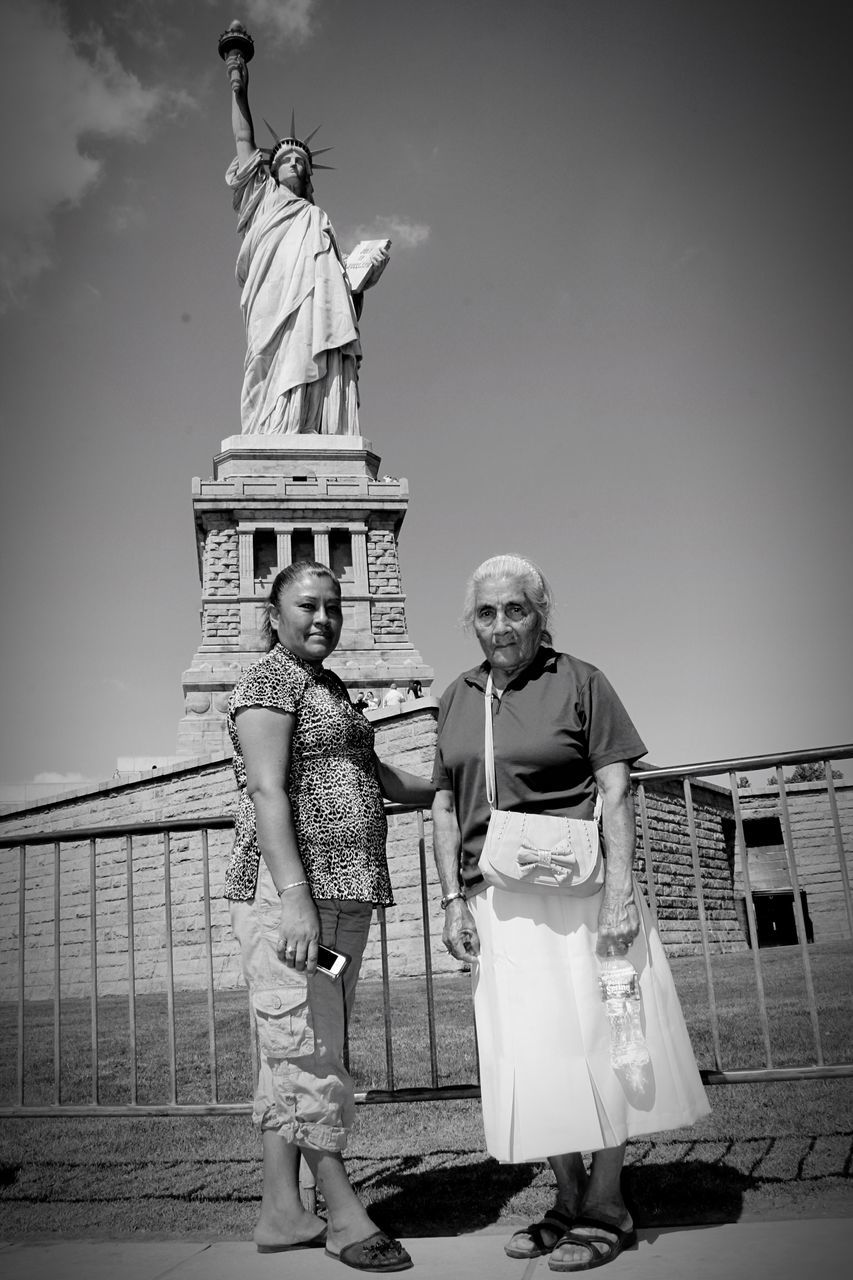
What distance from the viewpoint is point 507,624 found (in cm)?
312

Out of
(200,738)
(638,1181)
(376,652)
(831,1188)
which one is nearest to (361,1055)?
(638,1181)

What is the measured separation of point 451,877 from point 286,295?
2328 centimetres

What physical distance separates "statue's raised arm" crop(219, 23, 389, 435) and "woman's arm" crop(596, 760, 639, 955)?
21.4 metres

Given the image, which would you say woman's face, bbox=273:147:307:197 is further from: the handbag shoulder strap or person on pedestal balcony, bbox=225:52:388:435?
the handbag shoulder strap

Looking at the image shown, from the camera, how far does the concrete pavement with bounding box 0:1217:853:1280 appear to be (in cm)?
259

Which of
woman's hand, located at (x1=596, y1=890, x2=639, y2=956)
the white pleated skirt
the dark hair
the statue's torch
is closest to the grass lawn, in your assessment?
the white pleated skirt

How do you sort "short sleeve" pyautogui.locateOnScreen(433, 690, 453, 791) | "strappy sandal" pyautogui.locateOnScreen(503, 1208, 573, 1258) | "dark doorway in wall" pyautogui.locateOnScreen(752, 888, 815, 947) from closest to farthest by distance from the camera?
1. "strappy sandal" pyautogui.locateOnScreen(503, 1208, 573, 1258)
2. "short sleeve" pyautogui.locateOnScreen(433, 690, 453, 791)
3. "dark doorway in wall" pyautogui.locateOnScreen(752, 888, 815, 947)

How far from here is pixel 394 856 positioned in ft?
43.7

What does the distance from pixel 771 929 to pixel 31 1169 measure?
58.5 feet

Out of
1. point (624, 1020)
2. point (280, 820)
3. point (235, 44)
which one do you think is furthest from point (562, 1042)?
point (235, 44)

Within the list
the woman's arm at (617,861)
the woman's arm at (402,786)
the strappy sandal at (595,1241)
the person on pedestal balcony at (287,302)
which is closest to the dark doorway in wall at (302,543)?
the person on pedestal balcony at (287,302)

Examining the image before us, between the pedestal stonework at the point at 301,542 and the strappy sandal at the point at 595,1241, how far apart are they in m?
17.4

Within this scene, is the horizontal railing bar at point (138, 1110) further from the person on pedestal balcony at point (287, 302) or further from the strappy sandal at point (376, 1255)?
the person on pedestal balcony at point (287, 302)

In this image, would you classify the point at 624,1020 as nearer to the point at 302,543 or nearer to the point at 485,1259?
the point at 485,1259
